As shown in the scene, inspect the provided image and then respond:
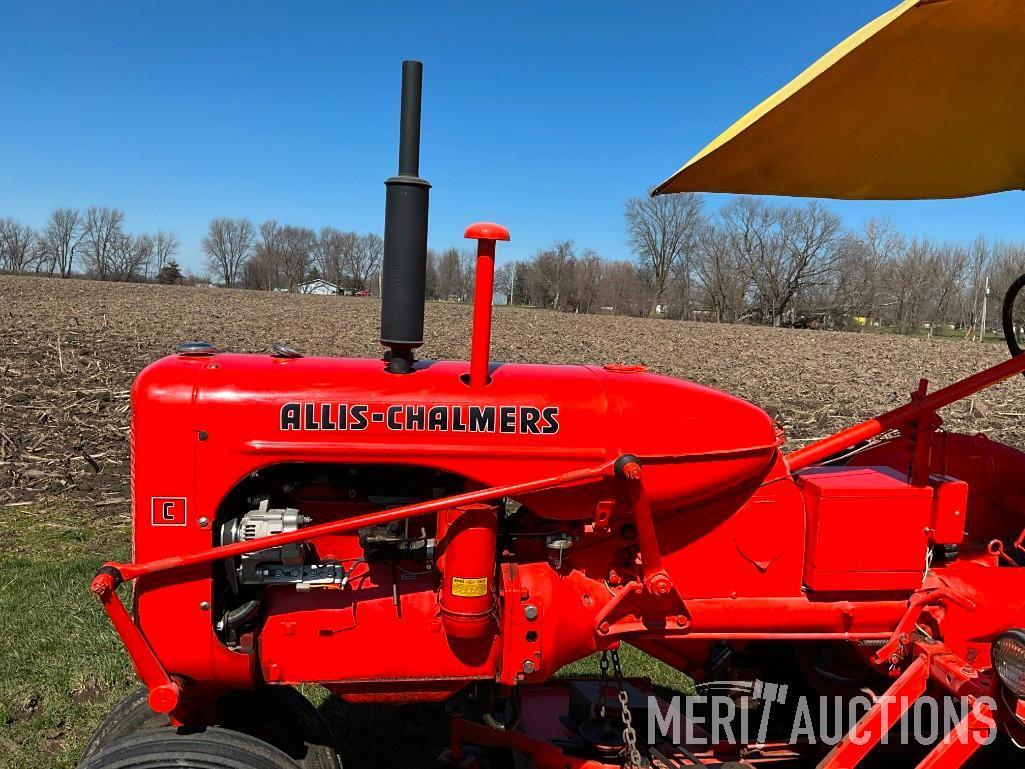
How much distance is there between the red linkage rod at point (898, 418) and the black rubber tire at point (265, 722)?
188 cm

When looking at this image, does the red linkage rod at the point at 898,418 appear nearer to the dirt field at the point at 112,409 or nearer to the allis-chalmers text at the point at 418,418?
the allis-chalmers text at the point at 418,418

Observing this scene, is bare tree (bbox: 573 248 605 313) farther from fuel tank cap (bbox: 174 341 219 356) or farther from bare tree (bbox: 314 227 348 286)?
fuel tank cap (bbox: 174 341 219 356)

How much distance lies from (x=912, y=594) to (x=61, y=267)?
101 m

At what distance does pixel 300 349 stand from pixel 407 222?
46.1ft

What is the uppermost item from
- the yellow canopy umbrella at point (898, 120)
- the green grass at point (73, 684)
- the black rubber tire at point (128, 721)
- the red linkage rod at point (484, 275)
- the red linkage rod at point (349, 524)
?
the yellow canopy umbrella at point (898, 120)

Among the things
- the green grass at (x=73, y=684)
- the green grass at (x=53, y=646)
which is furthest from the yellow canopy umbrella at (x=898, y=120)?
the green grass at (x=53, y=646)

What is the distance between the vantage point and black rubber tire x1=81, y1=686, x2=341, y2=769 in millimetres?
2479

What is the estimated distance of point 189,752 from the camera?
2.13 meters

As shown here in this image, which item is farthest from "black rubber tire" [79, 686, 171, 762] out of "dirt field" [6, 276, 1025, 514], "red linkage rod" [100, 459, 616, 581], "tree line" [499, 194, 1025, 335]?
"tree line" [499, 194, 1025, 335]

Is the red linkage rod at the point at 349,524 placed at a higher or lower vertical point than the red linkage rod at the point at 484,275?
lower

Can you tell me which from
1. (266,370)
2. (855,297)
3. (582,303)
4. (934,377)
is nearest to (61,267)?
(582,303)

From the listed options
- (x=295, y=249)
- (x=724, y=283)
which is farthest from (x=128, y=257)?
(x=724, y=283)

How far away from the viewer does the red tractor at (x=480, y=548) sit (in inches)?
86.4

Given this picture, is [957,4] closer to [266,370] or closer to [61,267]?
[266,370]
